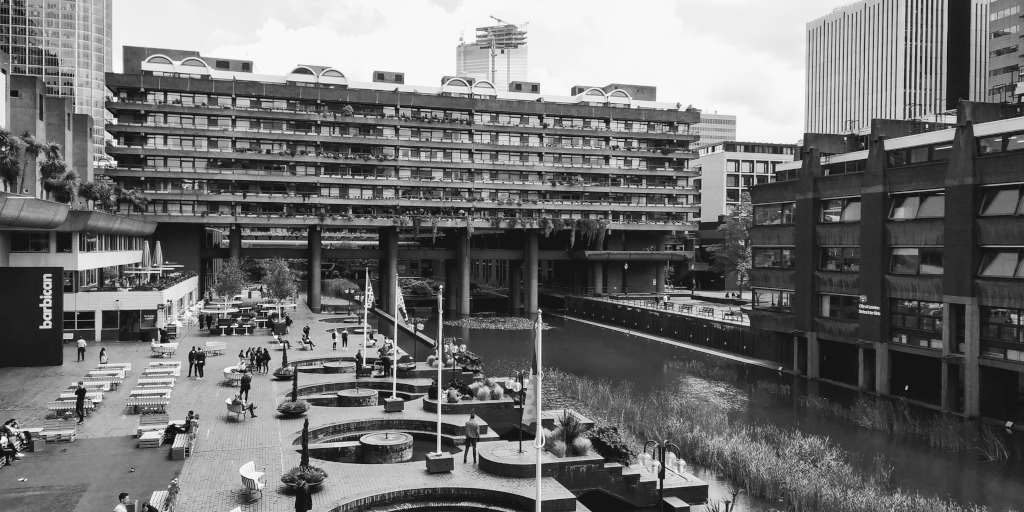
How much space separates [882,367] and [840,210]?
1040cm

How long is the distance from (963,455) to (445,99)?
248 feet

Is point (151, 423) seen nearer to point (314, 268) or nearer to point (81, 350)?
point (81, 350)

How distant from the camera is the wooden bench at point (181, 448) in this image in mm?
28281

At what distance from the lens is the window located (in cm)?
4053

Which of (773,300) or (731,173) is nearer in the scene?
(773,300)

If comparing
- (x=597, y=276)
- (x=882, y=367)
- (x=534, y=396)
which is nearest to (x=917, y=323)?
(x=882, y=367)

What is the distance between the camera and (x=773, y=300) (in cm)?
6012

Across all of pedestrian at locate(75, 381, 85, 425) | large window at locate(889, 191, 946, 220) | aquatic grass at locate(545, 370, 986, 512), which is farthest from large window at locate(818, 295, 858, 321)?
pedestrian at locate(75, 381, 85, 425)

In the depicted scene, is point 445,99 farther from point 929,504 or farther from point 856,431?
point 929,504

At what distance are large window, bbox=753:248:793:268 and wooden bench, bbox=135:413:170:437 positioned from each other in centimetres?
4207

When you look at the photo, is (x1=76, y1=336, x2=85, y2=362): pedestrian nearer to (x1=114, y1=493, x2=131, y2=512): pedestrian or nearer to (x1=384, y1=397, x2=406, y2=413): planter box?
(x1=384, y1=397, x2=406, y2=413): planter box

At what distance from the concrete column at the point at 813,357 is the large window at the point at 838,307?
6.37 feet

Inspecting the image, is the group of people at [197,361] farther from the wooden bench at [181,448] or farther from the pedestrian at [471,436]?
the pedestrian at [471,436]

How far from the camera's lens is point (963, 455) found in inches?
1432
